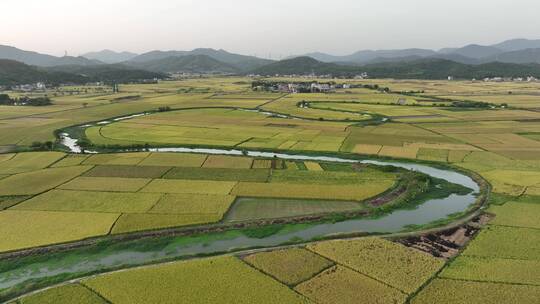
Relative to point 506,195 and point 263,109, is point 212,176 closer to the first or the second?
point 506,195

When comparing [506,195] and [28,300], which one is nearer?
[28,300]

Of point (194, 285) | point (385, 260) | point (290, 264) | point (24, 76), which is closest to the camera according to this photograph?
point (194, 285)

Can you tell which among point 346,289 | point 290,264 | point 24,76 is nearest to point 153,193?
point 290,264

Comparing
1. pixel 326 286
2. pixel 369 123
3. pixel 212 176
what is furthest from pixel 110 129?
pixel 326 286

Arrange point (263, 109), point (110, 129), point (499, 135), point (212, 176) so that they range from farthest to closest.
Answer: point (263, 109) < point (110, 129) < point (499, 135) < point (212, 176)

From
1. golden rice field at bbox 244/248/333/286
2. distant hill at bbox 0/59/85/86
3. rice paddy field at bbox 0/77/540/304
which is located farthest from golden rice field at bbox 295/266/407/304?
distant hill at bbox 0/59/85/86

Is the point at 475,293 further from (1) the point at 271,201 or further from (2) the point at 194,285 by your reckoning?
(1) the point at 271,201

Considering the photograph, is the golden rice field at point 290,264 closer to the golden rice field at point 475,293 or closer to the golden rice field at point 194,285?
the golden rice field at point 194,285
